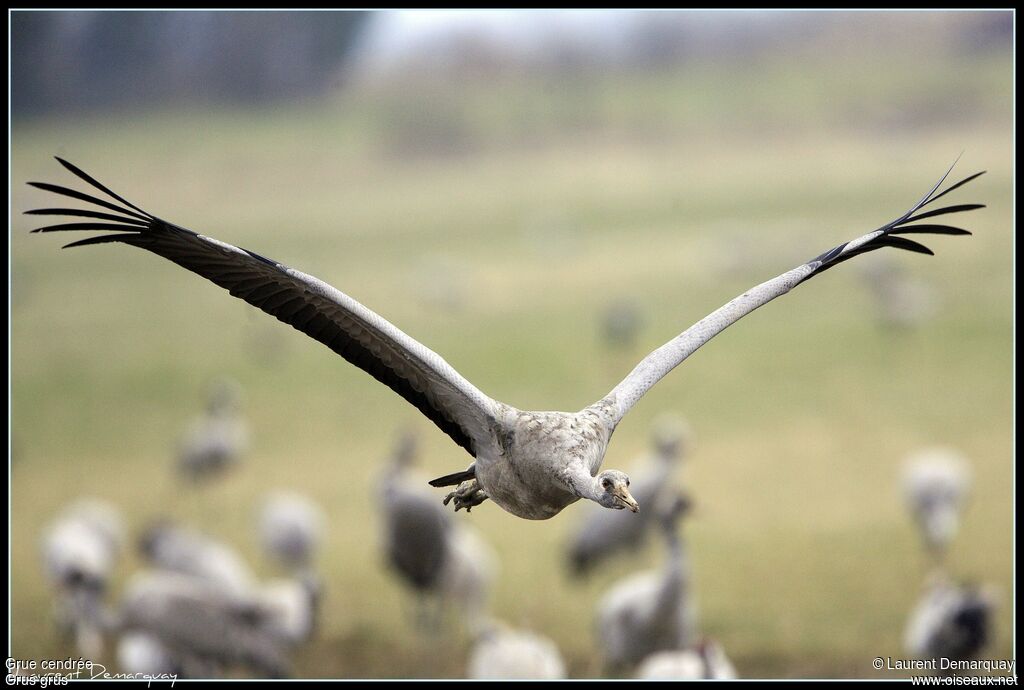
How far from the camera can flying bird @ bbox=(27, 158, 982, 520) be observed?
536 cm

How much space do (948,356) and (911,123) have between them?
50.8ft

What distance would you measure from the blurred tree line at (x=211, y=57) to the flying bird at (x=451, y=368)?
98.6 feet

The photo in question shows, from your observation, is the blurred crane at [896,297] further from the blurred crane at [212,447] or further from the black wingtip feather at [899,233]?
the black wingtip feather at [899,233]

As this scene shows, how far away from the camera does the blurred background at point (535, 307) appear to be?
44.4 feet

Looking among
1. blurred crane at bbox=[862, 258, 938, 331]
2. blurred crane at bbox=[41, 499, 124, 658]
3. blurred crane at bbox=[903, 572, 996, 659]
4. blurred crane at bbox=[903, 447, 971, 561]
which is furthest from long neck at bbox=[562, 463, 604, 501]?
blurred crane at bbox=[862, 258, 938, 331]

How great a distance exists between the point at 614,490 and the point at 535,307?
19930mm

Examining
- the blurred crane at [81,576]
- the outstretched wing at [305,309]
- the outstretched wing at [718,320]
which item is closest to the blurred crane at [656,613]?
the outstretched wing at [718,320]

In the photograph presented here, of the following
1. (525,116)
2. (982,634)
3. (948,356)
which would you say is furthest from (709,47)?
(982,634)

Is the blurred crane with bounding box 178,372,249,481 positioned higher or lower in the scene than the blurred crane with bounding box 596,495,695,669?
higher

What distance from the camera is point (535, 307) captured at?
24703 millimetres

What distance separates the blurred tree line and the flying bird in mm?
30040

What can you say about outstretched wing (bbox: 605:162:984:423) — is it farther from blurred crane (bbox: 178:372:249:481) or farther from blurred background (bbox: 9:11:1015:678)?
blurred crane (bbox: 178:372:249:481)

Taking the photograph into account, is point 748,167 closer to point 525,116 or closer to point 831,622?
point 525,116

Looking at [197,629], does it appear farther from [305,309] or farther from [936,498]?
[936,498]
